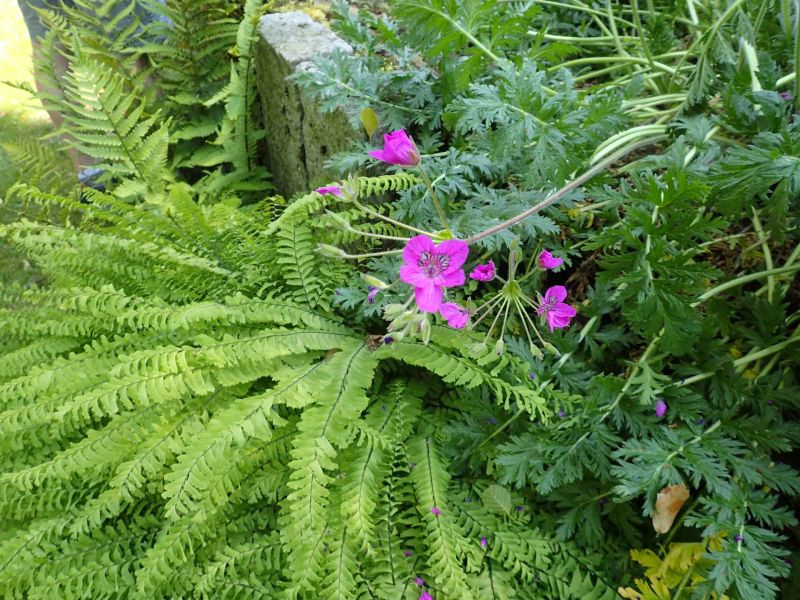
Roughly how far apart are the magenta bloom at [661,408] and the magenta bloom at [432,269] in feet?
1.73

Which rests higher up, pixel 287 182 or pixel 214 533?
pixel 287 182

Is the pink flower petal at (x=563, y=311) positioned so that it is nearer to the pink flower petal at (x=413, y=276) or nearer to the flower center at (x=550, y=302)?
the flower center at (x=550, y=302)

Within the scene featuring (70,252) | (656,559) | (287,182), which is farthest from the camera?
(287,182)

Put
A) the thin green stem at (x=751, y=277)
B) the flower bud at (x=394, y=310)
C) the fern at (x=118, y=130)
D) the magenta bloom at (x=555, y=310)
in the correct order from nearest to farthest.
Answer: the flower bud at (x=394, y=310) < the magenta bloom at (x=555, y=310) < the thin green stem at (x=751, y=277) < the fern at (x=118, y=130)

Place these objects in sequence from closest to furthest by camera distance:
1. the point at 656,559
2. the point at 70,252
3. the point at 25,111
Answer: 1. the point at 656,559
2. the point at 70,252
3. the point at 25,111

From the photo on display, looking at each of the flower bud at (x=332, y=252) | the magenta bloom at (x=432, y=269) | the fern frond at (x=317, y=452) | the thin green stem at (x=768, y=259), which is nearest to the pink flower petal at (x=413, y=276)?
the magenta bloom at (x=432, y=269)

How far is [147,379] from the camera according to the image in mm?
1164

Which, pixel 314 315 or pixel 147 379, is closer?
pixel 147 379

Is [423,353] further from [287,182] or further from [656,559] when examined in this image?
[287,182]

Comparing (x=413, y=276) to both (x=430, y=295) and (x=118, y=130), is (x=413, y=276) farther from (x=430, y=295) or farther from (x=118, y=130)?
(x=118, y=130)

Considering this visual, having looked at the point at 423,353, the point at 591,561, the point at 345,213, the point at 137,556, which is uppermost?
the point at 345,213

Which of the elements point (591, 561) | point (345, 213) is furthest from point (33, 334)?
point (591, 561)

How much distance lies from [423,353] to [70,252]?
1.03 m

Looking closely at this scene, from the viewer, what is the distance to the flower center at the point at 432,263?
0.81m
